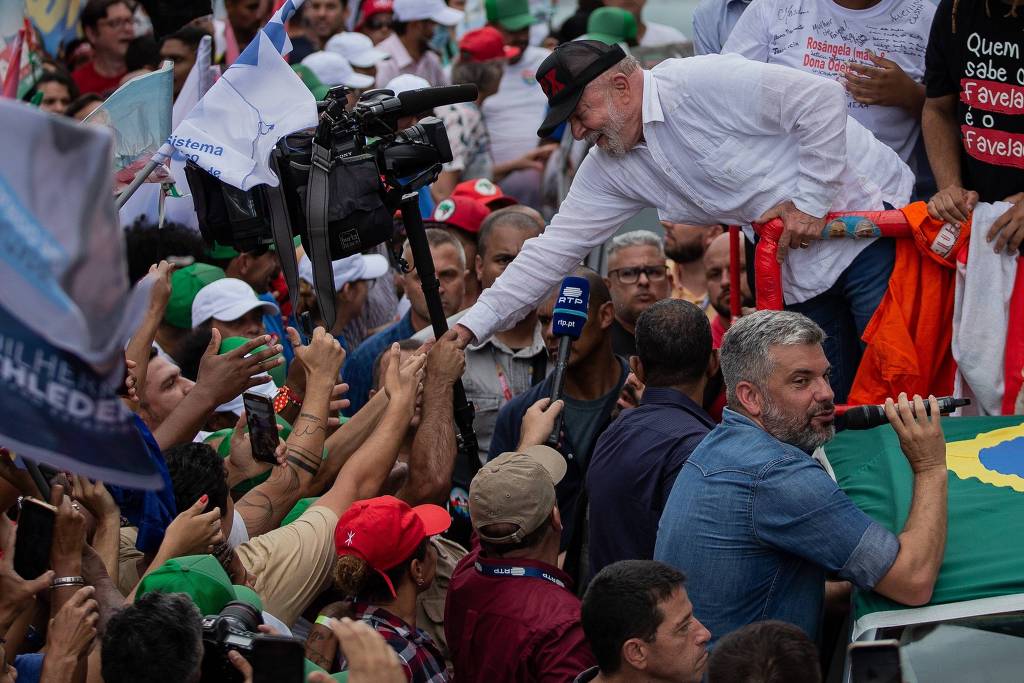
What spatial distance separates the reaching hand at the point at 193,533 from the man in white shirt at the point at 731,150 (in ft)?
4.81

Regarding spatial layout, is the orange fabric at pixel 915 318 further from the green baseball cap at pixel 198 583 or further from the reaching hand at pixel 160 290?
the reaching hand at pixel 160 290

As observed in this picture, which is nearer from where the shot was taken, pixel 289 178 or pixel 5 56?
pixel 289 178

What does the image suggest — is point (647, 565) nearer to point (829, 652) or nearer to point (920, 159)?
point (829, 652)

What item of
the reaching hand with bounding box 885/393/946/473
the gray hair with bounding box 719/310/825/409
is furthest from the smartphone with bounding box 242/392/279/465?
the reaching hand with bounding box 885/393/946/473

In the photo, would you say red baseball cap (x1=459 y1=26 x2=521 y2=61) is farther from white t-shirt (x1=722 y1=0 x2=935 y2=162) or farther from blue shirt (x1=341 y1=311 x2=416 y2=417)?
white t-shirt (x1=722 y1=0 x2=935 y2=162)

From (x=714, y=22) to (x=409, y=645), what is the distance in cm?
345

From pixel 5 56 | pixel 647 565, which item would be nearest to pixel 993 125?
pixel 647 565

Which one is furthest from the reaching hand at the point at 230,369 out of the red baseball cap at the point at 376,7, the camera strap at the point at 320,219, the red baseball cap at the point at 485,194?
the red baseball cap at the point at 376,7

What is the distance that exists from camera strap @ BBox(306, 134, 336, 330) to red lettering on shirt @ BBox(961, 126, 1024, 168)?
7.20ft

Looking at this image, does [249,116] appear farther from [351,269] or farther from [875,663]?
[875,663]

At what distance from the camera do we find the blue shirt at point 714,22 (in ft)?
20.8

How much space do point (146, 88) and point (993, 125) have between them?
9.97 ft

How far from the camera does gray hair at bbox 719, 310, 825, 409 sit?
405 cm

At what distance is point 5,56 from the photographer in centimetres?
525
